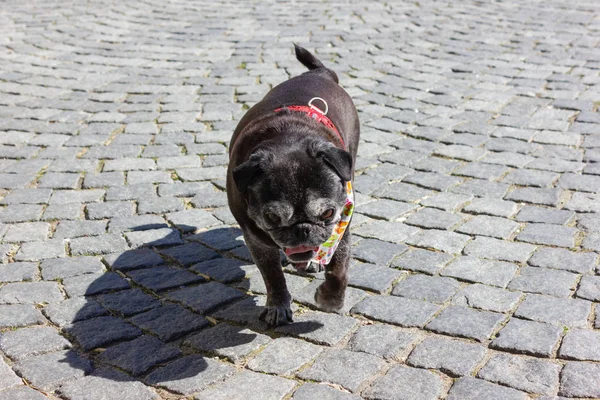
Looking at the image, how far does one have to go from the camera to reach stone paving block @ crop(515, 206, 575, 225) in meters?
5.27

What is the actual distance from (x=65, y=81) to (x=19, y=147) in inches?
75.7

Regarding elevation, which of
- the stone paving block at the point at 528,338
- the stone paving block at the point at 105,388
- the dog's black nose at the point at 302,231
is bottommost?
the stone paving block at the point at 105,388

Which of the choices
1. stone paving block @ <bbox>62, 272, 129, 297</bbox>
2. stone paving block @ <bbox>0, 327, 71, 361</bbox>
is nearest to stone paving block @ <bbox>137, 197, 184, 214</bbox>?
stone paving block @ <bbox>62, 272, 129, 297</bbox>

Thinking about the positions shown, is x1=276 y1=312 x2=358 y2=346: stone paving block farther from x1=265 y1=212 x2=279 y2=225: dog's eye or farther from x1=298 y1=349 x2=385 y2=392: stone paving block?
x1=265 y1=212 x2=279 y2=225: dog's eye

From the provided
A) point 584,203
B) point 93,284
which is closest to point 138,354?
point 93,284

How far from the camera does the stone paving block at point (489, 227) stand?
16.9ft

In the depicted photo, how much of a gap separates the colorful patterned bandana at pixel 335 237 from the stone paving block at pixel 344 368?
49 centimetres

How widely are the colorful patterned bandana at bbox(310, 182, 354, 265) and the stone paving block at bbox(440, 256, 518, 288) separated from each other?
2.97ft

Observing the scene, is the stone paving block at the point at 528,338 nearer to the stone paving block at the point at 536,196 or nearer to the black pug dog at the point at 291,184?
the black pug dog at the point at 291,184

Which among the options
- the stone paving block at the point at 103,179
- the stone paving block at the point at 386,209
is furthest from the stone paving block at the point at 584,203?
the stone paving block at the point at 103,179

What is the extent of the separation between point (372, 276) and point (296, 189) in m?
1.19

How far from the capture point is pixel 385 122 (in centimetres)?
730

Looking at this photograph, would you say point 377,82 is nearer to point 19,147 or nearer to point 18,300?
point 19,147

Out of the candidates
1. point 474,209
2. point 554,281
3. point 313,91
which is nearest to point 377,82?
point 474,209
